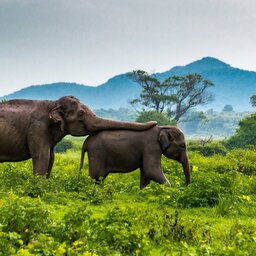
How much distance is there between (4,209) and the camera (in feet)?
21.0

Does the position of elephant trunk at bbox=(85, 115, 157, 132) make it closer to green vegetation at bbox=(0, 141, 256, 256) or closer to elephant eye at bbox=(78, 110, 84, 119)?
elephant eye at bbox=(78, 110, 84, 119)

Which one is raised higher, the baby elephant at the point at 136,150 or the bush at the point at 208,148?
the baby elephant at the point at 136,150

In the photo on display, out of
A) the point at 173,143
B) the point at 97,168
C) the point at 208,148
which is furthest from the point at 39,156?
the point at 208,148

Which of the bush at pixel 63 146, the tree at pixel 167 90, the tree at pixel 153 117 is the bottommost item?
the bush at pixel 63 146

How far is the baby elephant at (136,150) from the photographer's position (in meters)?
12.2

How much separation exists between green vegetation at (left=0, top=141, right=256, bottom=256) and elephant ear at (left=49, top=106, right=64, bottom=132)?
56.0 inches

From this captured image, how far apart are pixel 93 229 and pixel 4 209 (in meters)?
1.18

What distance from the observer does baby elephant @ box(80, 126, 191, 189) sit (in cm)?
1219

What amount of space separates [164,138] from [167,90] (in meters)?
60.9

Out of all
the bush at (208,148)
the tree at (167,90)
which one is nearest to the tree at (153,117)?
the tree at (167,90)

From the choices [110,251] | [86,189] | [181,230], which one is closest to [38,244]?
[110,251]

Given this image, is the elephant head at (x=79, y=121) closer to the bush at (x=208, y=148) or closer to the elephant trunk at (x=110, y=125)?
the elephant trunk at (x=110, y=125)

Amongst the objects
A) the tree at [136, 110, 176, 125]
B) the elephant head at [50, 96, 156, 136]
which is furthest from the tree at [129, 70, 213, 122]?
the elephant head at [50, 96, 156, 136]

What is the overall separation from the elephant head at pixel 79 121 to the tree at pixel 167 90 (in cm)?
5563
